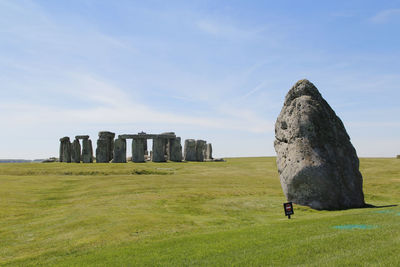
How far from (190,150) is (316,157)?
41.1 meters

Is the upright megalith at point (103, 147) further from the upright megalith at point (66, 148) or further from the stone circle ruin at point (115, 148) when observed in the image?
the upright megalith at point (66, 148)

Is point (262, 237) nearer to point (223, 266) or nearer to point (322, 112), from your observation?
point (223, 266)

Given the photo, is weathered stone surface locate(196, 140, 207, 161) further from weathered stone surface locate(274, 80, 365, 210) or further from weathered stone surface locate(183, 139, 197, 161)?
weathered stone surface locate(274, 80, 365, 210)

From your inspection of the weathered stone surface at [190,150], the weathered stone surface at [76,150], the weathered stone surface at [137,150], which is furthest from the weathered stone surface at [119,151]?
the weathered stone surface at [190,150]

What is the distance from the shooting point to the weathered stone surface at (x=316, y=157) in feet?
52.3

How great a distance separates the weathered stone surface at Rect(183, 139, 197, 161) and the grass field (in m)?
34.2

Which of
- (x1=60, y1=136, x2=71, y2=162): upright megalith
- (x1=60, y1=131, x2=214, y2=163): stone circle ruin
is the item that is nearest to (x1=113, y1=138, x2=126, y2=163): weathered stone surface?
(x1=60, y1=131, x2=214, y2=163): stone circle ruin

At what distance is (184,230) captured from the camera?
38.1 ft

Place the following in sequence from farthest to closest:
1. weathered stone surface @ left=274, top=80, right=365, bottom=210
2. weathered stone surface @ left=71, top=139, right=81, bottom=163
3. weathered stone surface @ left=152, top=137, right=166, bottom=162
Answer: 1. weathered stone surface @ left=152, top=137, right=166, bottom=162
2. weathered stone surface @ left=71, top=139, right=81, bottom=163
3. weathered stone surface @ left=274, top=80, right=365, bottom=210

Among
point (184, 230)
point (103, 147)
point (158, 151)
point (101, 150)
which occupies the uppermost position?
point (103, 147)

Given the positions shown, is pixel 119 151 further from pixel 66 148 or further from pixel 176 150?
pixel 176 150

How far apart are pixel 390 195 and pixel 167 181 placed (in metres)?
15.7

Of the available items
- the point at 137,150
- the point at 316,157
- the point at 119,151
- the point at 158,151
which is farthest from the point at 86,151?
the point at 316,157

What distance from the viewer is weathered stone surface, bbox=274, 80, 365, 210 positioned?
627 inches
